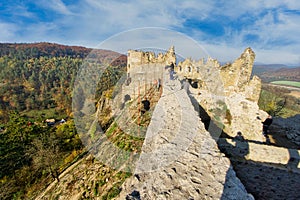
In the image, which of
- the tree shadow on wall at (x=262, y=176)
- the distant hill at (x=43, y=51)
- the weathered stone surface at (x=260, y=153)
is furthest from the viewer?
the distant hill at (x=43, y=51)

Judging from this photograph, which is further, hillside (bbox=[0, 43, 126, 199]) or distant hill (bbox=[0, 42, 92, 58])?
distant hill (bbox=[0, 42, 92, 58])

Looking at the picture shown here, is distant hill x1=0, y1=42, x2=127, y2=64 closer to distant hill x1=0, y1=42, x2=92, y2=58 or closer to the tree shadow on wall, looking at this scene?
distant hill x1=0, y1=42, x2=92, y2=58

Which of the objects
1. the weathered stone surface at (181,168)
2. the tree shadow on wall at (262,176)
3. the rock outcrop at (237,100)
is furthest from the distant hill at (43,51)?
the weathered stone surface at (181,168)

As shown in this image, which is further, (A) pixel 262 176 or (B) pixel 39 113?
(B) pixel 39 113

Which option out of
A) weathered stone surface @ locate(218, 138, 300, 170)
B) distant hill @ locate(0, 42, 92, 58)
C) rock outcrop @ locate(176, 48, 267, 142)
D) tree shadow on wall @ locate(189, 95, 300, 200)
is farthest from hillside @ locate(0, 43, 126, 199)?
tree shadow on wall @ locate(189, 95, 300, 200)

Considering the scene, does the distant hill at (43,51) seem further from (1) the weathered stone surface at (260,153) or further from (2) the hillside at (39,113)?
(1) the weathered stone surface at (260,153)

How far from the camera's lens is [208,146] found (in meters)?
5.56

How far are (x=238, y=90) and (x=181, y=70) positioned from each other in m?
12.6

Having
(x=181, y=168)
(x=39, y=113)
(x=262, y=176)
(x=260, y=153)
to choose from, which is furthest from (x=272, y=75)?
(x=181, y=168)

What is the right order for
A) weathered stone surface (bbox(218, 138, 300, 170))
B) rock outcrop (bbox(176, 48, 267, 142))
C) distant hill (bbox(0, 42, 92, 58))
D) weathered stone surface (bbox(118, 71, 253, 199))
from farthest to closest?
1. distant hill (bbox(0, 42, 92, 58))
2. rock outcrop (bbox(176, 48, 267, 142))
3. weathered stone surface (bbox(218, 138, 300, 170))
4. weathered stone surface (bbox(118, 71, 253, 199))

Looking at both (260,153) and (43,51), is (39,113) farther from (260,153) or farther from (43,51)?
(43,51)

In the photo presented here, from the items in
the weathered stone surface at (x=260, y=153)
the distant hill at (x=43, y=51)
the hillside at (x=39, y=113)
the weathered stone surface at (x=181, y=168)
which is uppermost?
the distant hill at (x=43, y=51)

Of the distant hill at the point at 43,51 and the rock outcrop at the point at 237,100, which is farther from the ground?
the distant hill at the point at 43,51

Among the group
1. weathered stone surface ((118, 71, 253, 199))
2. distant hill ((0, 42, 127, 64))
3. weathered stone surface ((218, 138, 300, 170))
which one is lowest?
weathered stone surface ((218, 138, 300, 170))
